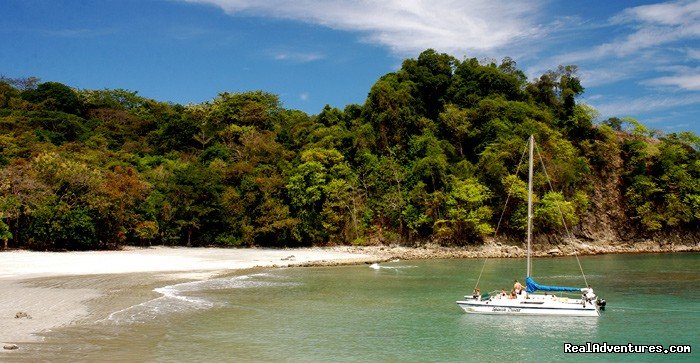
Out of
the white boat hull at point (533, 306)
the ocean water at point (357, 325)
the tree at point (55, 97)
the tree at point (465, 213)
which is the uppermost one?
the tree at point (55, 97)

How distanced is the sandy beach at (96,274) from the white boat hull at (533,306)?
17.3 m

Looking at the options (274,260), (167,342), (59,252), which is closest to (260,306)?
(167,342)

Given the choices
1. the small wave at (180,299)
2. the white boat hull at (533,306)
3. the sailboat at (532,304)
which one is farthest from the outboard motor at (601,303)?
the small wave at (180,299)

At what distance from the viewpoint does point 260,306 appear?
28.2 meters

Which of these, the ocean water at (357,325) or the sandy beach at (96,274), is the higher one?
the sandy beach at (96,274)

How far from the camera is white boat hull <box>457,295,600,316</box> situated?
25625 millimetres

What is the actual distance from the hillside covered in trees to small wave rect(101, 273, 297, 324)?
68.0 feet

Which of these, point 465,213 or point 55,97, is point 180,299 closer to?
point 465,213

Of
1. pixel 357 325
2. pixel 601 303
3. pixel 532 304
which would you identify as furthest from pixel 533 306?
pixel 357 325

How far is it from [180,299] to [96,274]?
11.8m

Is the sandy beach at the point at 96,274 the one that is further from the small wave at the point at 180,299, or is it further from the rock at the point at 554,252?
the rock at the point at 554,252

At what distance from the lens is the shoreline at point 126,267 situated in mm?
23717

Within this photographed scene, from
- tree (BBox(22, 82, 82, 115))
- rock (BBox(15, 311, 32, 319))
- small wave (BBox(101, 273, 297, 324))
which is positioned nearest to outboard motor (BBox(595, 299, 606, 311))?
small wave (BBox(101, 273, 297, 324))

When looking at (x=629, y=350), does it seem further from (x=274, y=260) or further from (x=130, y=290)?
(x=274, y=260)
